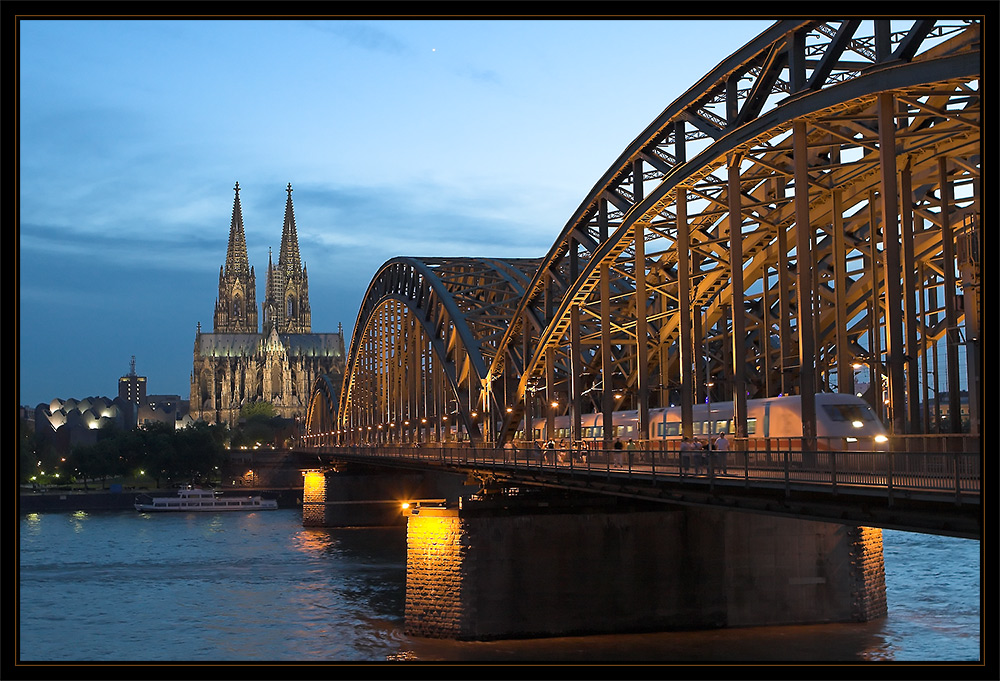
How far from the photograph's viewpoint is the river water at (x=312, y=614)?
130 feet

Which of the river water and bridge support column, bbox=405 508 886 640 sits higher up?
bridge support column, bbox=405 508 886 640

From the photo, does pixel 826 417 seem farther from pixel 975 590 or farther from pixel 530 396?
pixel 530 396

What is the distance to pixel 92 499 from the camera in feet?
439

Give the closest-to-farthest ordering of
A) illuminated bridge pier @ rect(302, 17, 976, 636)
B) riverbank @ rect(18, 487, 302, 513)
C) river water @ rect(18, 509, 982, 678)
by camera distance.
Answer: illuminated bridge pier @ rect(302, 17, 976, 636)
river water @ rect(18, 509, 982, 678)
riverbank @ rect(18, 487, 302, 513)

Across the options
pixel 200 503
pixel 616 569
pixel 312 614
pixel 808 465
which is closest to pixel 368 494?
pixel 200 503

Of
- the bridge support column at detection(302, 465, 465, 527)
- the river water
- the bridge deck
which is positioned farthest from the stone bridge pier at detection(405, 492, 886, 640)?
the bridge support column at detection(302, 465, 465, 527)

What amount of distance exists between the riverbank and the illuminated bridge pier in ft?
241

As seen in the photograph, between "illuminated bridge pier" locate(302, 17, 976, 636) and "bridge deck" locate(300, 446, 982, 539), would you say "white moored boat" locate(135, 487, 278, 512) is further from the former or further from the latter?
"bridge deck" locate(300, 446, 982, 539)

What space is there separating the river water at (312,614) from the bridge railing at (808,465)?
317 cm

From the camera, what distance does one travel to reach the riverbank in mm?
130500

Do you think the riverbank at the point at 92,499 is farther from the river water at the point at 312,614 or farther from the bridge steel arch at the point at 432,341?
the river water at the point at 312,614

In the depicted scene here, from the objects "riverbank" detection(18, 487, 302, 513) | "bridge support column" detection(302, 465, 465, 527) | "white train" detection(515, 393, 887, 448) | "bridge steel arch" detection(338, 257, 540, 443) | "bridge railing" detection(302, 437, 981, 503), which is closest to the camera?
"bridge railing" detection(302, 437, 981, 503)

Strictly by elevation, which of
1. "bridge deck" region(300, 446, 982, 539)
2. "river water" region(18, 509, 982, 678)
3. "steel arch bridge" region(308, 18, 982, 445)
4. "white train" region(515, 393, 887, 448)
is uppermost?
"steel arch bridge" region(308, 18, 982, 445)

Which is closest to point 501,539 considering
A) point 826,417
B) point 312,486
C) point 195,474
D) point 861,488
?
point 826,417
